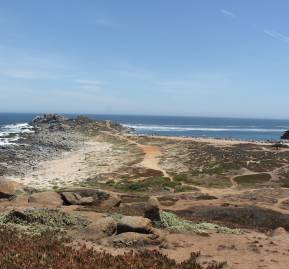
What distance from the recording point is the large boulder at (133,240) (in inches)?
918

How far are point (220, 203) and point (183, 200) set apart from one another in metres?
4.48

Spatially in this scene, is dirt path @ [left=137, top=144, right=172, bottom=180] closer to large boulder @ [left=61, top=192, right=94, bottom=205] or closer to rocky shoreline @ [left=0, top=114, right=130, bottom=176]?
rocky shoreline @ [left=0, top=114, right=130, bottom=176]

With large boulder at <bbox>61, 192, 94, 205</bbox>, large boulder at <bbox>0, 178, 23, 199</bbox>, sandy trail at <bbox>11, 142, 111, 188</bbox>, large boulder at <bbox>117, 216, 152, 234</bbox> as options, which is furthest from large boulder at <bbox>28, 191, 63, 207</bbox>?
sandy trail at <bbox>11, 142, 111, 188</bbox>

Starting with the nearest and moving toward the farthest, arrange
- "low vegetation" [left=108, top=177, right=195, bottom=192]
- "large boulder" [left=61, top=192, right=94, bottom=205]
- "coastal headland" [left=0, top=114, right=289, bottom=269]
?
"coastal headland" [left=0, top=114, right=289, bottom=269], "large boulder" [left=61, top=192, right=94, bottom=205], "low vegetation" [left=108, top=177, right=195, bottom=192]

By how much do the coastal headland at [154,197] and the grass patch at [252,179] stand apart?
0.14m

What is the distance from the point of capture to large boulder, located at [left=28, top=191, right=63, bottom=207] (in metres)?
34.7

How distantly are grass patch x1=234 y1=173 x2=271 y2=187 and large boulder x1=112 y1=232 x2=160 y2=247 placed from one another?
131 ft

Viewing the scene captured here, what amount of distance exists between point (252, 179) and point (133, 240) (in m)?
44.9

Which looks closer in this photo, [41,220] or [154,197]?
[41,220]

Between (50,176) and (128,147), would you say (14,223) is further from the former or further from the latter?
(128,147)

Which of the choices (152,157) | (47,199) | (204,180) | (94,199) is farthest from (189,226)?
(152,157)

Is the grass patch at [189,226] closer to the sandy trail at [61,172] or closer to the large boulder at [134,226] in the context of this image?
the large boulder at [134,226]

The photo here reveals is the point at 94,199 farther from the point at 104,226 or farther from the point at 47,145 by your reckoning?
the point at 47,145

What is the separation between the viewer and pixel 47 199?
35.8 metres
